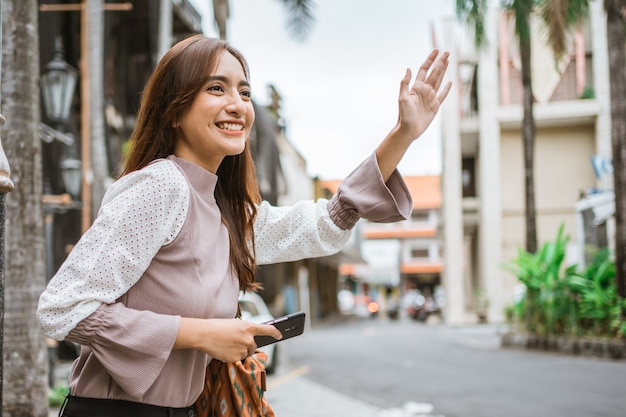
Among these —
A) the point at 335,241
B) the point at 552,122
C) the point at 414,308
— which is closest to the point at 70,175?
the point at 335,241

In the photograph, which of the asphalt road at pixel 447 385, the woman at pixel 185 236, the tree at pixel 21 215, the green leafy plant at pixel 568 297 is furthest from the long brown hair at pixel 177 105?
the green leafy plant at pixel 568 297

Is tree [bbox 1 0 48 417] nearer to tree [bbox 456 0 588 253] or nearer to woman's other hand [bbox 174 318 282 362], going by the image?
woman's other hand [bbox 174 318 282 362]

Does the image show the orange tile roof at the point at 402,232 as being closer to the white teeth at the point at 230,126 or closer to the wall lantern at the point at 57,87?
the wall lantern at the point at 57,87

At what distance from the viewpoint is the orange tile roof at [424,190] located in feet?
196

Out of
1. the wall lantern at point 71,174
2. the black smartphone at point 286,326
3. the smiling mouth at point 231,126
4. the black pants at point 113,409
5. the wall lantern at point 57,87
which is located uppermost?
the wall lantern at point 57,87

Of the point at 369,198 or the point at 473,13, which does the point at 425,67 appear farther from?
the point at 473,13

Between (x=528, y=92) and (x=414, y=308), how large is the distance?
77.0ft

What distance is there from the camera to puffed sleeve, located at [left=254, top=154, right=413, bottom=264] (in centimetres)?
188

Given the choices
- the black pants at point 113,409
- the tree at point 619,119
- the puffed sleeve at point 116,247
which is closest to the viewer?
the puffed sleeve at point 116,247

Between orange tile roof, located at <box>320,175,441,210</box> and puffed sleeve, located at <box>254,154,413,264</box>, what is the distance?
182 feet

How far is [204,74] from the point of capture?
1766 mm

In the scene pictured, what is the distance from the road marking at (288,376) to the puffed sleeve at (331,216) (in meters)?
7.50

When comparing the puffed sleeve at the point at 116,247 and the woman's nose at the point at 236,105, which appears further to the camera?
the woman's nose at the point at 236,105

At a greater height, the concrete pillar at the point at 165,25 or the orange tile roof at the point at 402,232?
the concrete pillar at the point at 165,25
